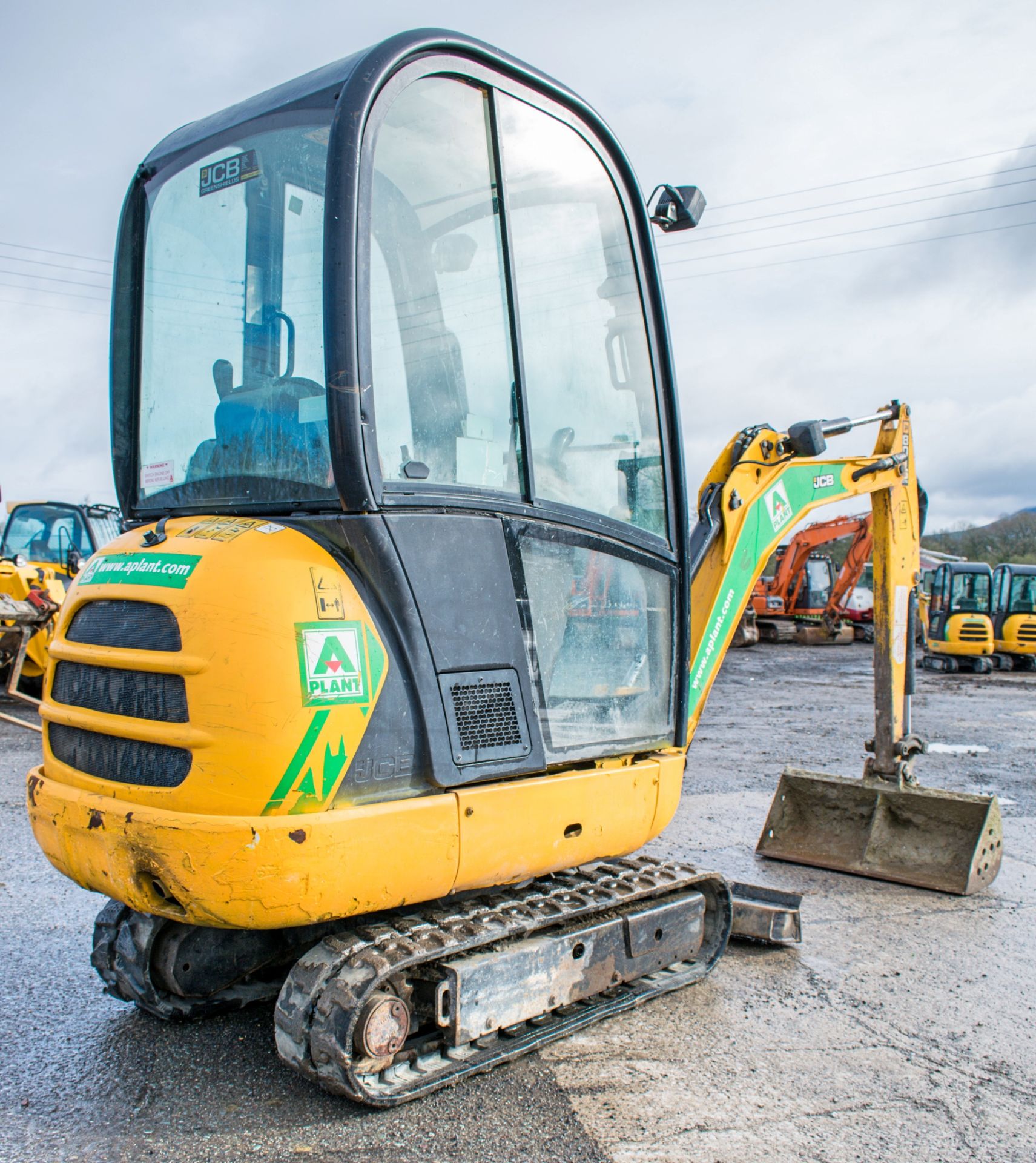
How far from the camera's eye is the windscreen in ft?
9.46

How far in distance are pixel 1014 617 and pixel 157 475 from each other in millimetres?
19236

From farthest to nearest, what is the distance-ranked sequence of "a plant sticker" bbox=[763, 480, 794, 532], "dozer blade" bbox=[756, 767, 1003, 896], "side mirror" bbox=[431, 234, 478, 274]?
1. "dozer blade" bbox=[756, 767, 1003, 896]
2. "a plant sticker" bbox=[763, 480, 794, 532]
3. "side mirror" bbox=[431, 234, 478, 274]

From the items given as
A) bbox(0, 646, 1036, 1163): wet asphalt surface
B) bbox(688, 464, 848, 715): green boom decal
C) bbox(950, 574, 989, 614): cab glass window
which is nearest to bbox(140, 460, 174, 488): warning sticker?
bbox(0, 646, 1036, 1163): wet asphalt surface

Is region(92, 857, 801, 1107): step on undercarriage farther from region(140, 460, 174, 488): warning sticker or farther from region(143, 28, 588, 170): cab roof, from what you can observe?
region(143, 28, 588, 170): cab roof

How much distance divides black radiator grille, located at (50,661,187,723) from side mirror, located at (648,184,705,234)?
239 cm

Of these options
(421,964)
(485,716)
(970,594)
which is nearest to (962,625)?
(970,594)

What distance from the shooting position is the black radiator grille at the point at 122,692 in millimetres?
2684

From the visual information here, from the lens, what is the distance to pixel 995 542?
52969mm

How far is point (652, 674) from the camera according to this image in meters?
3.62

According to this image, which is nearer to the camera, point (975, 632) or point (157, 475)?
point (157, 475)

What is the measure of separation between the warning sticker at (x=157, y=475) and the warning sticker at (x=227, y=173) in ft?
2.84

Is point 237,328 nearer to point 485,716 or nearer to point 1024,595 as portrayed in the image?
point 485,716

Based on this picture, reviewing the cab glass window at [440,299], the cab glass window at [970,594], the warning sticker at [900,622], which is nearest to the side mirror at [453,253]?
the cab glass window at [440,299]

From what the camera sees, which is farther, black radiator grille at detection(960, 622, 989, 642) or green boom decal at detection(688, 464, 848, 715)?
black radiator grille at detection(960, 622, 989, 642)
